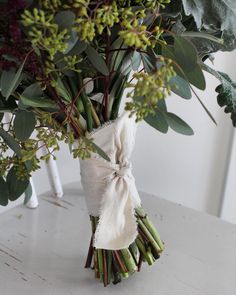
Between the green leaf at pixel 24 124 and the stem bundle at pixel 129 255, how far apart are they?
0.56ft

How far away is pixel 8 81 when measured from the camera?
0.46 m

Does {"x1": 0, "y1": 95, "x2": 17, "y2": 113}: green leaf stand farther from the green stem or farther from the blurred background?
the blurred background

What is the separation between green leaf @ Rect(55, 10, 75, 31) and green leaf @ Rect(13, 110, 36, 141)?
0.16 m

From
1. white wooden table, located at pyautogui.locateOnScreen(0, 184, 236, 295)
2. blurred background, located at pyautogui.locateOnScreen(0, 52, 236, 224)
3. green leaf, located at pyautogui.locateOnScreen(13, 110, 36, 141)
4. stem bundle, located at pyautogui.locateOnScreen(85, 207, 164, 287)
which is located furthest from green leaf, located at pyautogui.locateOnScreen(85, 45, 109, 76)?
blurred background, located at pyautogui.locateOnScreen(0, 52, 236, 224)

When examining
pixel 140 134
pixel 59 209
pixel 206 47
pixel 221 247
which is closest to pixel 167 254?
pixel 221 247

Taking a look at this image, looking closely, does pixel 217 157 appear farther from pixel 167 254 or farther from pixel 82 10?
pixel 82 10

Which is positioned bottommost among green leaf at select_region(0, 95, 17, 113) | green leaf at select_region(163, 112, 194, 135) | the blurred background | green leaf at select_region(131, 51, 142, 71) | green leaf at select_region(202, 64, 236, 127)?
the blurred background

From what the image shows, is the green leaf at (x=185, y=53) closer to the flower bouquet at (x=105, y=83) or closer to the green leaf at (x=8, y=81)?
the flower bouquet at (x=105, y=83)

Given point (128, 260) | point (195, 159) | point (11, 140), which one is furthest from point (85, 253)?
point (195, 159)

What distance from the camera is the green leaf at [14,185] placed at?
2.16ft

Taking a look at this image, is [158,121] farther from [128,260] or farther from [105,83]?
[128,260]

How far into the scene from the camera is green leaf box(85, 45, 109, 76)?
19.1 inches

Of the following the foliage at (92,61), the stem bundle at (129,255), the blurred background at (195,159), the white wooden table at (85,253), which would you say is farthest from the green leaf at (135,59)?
the blurred background at (195,159)

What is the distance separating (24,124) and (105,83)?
0.11m
